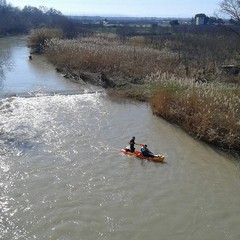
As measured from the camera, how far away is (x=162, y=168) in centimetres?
1162

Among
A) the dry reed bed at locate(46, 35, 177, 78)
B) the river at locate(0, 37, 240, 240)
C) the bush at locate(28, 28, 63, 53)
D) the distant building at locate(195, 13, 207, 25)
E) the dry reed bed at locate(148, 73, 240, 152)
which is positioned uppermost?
the distant building at locate(195, 13, 207, 25)

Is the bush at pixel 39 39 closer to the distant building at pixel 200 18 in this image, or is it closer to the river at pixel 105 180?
the river at pixel 105 180

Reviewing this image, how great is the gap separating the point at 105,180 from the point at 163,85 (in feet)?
27.5

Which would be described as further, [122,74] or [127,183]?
[122,74]

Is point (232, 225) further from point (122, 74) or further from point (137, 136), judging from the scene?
point (122, 74)

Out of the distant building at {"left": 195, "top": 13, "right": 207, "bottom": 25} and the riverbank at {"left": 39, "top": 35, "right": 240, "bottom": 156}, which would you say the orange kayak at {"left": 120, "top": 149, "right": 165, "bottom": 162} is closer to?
the riverbank at {"left": 39, "top": 35, "right": 240, "bottom": 156}

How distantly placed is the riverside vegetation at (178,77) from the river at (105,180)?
747mm

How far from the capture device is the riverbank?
44.4ft

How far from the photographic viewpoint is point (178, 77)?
792 inches

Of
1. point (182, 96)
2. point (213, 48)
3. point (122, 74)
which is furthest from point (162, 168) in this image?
point (213, 48)

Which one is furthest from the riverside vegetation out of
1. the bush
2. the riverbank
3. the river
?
the river

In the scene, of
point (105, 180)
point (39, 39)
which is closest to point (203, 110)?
point (105, 180)

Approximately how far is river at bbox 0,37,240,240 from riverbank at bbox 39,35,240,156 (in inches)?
23.9

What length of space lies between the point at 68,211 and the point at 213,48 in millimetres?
24098
